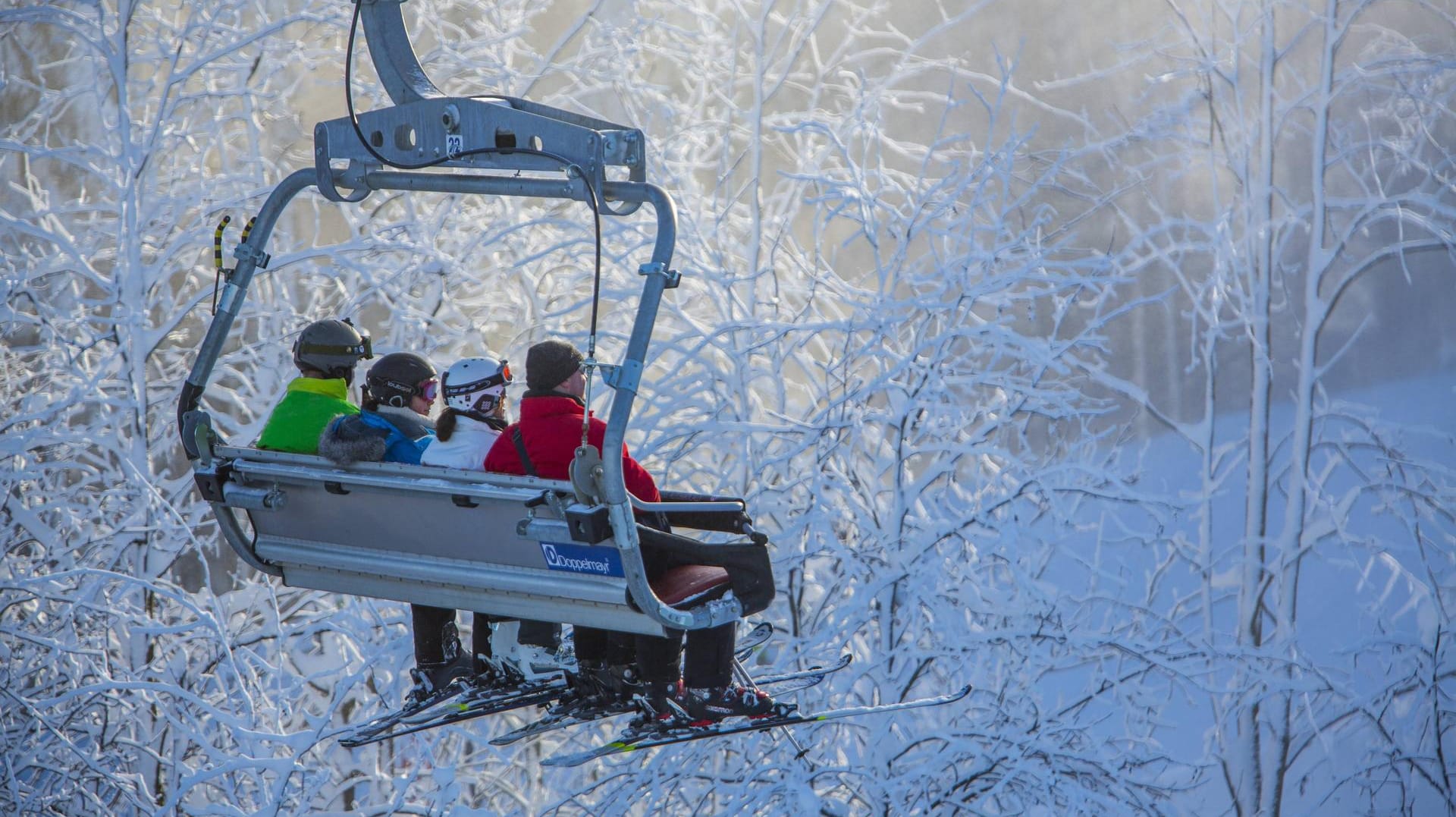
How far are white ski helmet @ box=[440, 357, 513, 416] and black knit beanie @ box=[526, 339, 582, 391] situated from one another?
194 mm

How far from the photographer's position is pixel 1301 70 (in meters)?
8.92

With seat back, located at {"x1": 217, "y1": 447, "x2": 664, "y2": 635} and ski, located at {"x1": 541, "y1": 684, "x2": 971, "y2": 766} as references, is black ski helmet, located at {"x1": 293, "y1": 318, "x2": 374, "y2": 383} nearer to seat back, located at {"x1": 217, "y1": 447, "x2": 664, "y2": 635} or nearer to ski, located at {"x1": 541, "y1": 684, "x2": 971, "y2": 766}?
seat back, located at {"x1": 217, "y1": 447, "x2": 664, "y2": 635}

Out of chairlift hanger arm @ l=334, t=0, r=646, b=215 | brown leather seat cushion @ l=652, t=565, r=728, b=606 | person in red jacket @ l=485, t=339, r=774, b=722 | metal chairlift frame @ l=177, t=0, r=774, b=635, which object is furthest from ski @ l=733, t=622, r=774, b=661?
chairlift hanger arm @ l=334, t=0, r=646, b=215

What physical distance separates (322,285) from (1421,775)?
262 inches

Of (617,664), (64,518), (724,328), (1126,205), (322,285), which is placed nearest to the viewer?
(617,664)

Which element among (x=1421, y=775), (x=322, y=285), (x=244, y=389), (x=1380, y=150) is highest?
(x=1380, y=150)

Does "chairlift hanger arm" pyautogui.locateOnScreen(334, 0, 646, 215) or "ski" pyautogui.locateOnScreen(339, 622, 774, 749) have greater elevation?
"chairlift hanger arm" pyautogui.locateOnScreen(334, 0, 646, 215)

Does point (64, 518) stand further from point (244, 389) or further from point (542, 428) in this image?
point (542, 428)

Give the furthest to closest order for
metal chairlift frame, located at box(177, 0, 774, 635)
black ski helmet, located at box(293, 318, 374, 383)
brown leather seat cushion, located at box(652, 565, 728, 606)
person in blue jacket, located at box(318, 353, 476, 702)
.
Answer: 1. black ski helmet, located at box(293, 318, 374, 383)
2. person in blue jacket, located at box(318, 353, 476, 702)
3. brown leather seat cushion, located at box(652, 565, 728, 606)
4. metal chairlift frame, located at box(177, 0, 774, 635)

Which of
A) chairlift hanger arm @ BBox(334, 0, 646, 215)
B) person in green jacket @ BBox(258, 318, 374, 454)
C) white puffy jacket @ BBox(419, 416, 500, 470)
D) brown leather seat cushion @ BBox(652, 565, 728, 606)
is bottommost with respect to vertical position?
brown leather seat cushion @ BBox(652, 565, 728, 606)

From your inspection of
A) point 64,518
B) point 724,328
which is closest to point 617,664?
point 724,328

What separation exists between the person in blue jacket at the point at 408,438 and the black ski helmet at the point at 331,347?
2.8 inches

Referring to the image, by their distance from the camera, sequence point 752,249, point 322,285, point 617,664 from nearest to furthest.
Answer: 1. point 617,664
2. point 752,249
3. point 322,285

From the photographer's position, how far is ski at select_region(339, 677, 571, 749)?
4.15 meters
